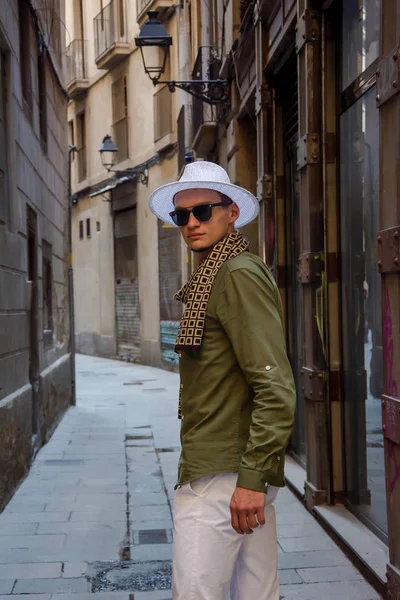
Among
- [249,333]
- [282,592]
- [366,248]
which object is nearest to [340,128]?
[366,248]

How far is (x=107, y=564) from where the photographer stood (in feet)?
16.0

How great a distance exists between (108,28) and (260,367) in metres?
21.6

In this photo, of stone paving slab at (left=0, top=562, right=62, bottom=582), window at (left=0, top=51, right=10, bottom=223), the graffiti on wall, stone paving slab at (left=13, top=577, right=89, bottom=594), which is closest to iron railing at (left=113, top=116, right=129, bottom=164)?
window at (left=0, top=51, right=10, bottom=223)

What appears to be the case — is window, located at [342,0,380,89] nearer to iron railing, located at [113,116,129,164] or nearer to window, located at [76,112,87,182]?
iron railing, located at [113,116,129,164]

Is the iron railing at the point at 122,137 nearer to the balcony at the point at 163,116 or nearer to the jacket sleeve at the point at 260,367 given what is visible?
the balcony at the point at 163,116

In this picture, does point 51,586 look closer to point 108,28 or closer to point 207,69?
point 207,69

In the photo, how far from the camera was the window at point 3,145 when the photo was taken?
6766 mm

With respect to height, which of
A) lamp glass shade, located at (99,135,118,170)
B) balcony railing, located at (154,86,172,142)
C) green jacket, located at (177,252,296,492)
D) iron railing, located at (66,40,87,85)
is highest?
iron railing, located at (66,40,87,85)

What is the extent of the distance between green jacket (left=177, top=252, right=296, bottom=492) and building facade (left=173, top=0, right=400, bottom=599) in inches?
55.1

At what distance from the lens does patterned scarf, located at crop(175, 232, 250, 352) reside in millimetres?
2613

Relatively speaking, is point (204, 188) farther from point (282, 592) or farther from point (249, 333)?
point (282, 592)

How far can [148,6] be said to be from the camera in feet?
62.5

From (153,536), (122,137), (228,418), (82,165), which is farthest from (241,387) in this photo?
(82,165)

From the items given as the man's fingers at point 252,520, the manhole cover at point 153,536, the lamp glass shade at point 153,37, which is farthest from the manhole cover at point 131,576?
the lamp glass shade at point 153,37
